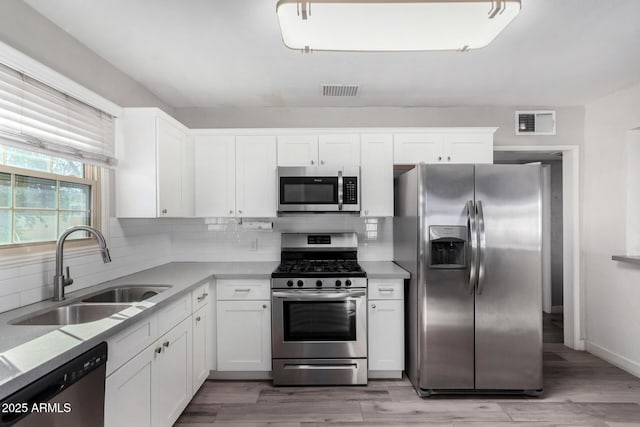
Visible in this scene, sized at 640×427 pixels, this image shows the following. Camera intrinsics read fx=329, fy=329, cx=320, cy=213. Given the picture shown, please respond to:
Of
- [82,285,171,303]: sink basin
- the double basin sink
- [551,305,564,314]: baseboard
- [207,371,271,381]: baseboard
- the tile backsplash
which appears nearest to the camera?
the double basin sink

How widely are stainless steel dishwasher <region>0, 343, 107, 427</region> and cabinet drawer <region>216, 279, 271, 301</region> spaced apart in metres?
1.43

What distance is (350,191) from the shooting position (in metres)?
2.95

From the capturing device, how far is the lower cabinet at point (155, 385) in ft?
4.93

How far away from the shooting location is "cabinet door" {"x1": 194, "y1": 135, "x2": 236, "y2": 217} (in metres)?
3.12

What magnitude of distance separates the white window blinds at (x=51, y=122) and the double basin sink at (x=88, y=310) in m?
0.85

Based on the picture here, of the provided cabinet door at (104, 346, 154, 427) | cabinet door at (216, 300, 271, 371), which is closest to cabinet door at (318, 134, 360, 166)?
cabinet door at (216, 300, 271, 371)

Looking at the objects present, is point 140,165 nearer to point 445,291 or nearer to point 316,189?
point 316,189

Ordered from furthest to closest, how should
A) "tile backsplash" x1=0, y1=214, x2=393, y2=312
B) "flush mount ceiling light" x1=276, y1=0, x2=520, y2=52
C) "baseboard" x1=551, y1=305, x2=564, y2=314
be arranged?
"baseboard" x1=551, y1=305, x2=564, y2=314, "tile backsplash" x1=0, y1=214, x2=393, y2=312, "flush mount ceiling light" x1=276, y1=0, x2=520, y2=52

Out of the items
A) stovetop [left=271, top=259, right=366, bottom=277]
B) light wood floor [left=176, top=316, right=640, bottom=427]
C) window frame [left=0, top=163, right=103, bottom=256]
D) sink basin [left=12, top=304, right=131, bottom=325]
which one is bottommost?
light wood floor [left=176, top=316, right=640, bottom=427]

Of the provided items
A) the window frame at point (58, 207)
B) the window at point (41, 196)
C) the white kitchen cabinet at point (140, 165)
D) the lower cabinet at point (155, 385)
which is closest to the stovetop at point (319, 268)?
the lower cabinet at point (155, 385)

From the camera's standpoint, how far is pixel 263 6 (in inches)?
71.2

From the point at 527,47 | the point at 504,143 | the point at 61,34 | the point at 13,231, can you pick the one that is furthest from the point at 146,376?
the point at 504,143

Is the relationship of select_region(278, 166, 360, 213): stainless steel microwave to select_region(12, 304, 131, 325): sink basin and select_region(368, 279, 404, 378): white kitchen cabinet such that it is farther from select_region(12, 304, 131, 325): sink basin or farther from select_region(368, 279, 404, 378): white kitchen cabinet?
select_region(12, 304, 131, 325): sink basin

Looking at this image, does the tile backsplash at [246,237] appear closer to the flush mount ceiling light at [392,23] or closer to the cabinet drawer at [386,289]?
the cabinet drawer at [386,289]
